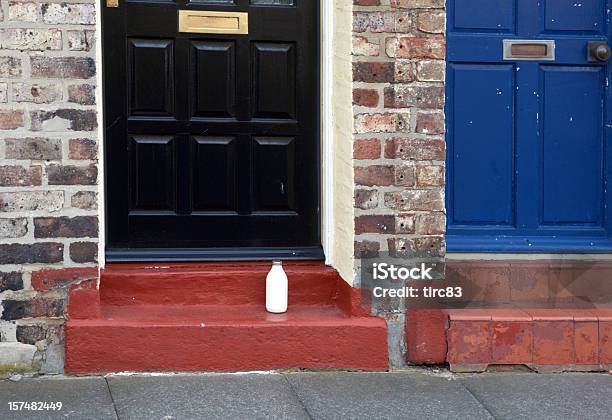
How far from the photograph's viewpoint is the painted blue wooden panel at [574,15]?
5020mm

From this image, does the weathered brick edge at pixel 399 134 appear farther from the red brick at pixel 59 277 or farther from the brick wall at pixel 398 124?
the red brick at pixel 59 277

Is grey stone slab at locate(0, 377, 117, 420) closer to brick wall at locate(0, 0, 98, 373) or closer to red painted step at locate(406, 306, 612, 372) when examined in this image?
brick wall at locate(0, 0, 98, 373)

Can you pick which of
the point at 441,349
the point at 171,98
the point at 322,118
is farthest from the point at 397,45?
the point at 441,349

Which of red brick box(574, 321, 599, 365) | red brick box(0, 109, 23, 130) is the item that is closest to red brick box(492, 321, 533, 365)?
red brick box(574, 321, 599, 365)

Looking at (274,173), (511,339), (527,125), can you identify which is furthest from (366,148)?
(511,339)

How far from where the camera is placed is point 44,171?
4441 millimetres

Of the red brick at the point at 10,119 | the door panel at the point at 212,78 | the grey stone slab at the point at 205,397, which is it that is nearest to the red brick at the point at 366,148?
the door panel at the point at 212,78

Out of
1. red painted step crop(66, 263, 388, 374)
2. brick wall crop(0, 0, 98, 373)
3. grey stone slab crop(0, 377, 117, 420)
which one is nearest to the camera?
grey stone slab crop(0, 377, 117, 420)

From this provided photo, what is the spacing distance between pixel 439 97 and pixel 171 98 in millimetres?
1500

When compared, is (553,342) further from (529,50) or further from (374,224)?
(529,50)

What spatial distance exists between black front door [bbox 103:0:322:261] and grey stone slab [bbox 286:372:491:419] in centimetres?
89

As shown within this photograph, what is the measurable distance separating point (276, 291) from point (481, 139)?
1442 millimetres

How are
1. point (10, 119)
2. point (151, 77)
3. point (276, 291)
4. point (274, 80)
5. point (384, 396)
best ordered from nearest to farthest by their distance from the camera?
point (384, 396)
point (10, 119)
point (276, 291)
point (151, 77)
point (274, 80)

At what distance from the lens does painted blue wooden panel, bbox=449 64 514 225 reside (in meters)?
4.99
